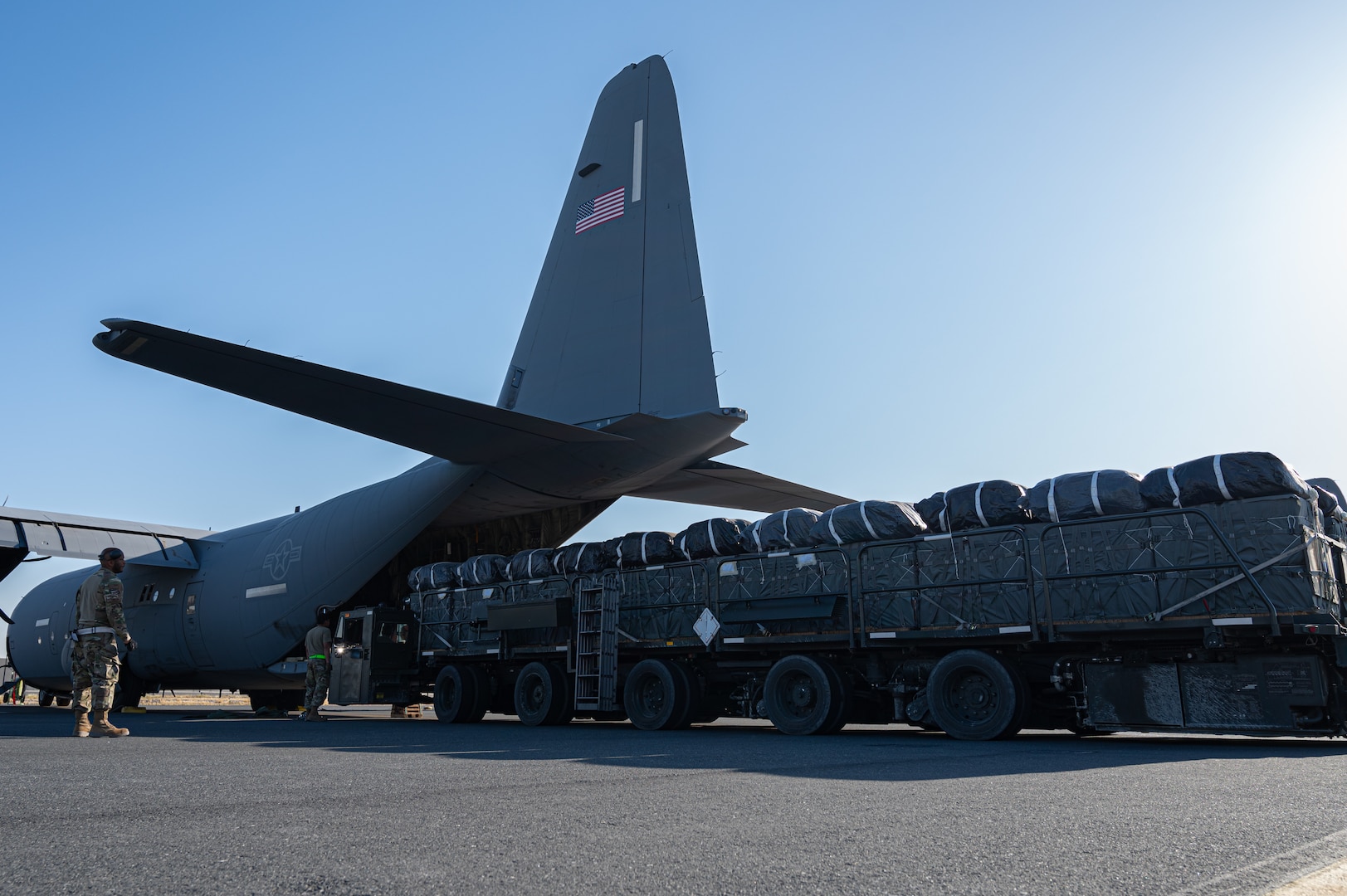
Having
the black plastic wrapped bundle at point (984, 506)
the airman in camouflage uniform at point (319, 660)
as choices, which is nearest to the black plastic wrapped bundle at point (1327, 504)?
the black plastic wrapped bundle at point (984, 506)

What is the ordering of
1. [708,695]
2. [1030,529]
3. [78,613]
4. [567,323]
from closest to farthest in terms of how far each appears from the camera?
[1030,529] < [78,613] < [708,695] < [567,323]

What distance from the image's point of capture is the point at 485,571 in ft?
51.5

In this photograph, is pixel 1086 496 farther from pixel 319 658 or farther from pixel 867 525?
pixel 319 658

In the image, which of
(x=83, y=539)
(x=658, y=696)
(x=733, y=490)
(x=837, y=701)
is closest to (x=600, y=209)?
(x=733, y=490)

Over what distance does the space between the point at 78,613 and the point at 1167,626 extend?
11.7 m

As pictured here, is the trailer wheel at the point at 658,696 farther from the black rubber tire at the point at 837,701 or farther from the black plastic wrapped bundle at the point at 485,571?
the black plastic wrapped bundle at the point at 485,571

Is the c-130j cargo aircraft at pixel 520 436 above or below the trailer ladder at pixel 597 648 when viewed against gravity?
above

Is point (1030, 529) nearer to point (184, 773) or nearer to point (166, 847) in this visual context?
point (184, 773)

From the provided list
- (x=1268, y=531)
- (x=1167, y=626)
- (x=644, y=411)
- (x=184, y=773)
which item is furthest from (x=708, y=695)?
(x=184, y=773)

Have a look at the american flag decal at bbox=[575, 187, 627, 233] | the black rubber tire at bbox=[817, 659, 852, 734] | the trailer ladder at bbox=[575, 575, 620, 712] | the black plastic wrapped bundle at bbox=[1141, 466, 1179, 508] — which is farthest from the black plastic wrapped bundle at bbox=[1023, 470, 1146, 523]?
the american flag decal at bbox=[575, 187, 627, 233]

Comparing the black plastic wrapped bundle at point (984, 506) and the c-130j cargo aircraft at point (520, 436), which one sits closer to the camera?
the black plastic wrapped bundle at point (984, 506)

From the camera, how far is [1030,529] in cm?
1007

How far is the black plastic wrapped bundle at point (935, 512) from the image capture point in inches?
423

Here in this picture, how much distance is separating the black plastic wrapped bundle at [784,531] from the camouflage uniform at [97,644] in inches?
291
